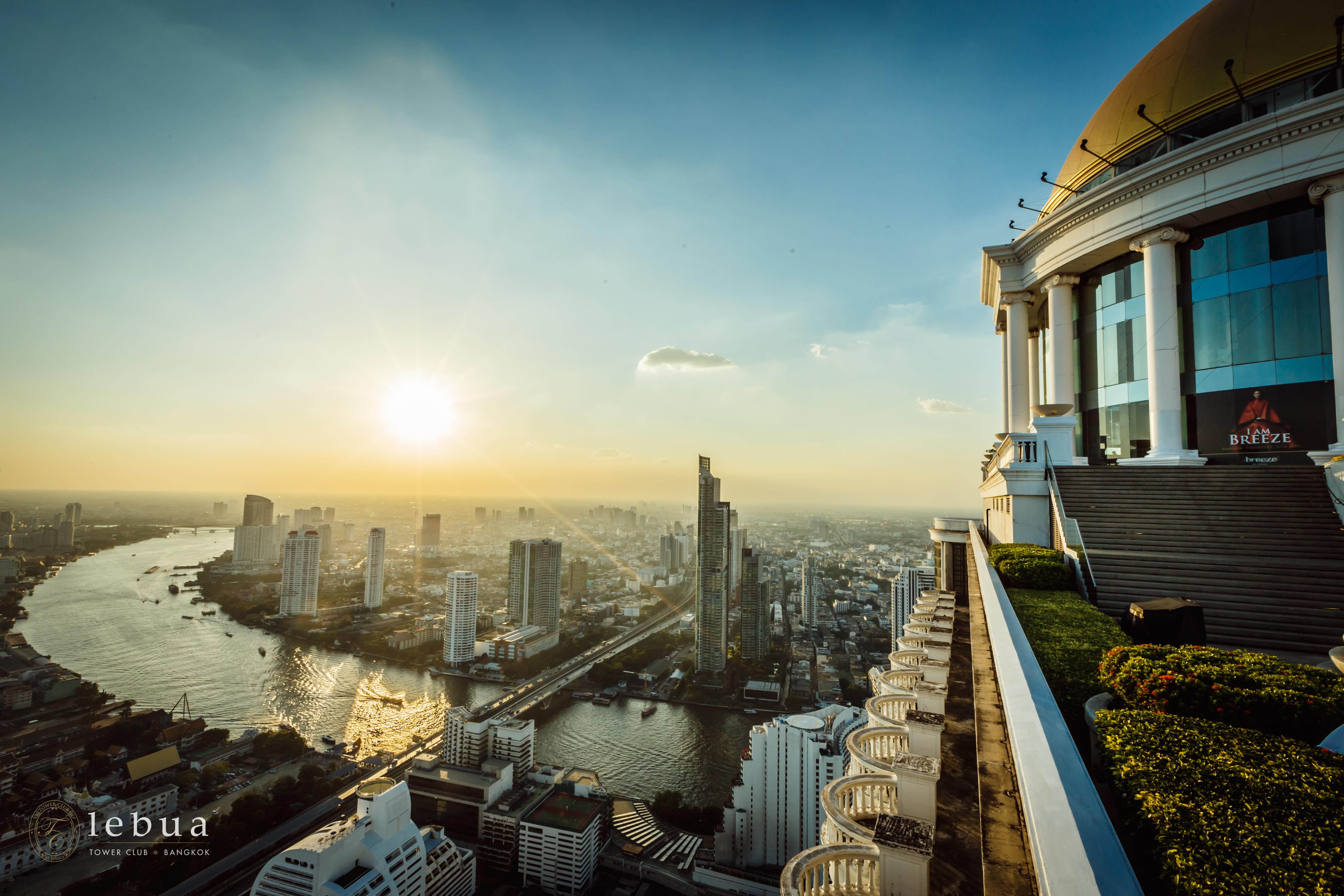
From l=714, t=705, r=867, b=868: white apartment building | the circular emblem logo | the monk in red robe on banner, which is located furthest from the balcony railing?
the circular emblem logo

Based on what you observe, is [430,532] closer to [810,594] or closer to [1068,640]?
[810,594]

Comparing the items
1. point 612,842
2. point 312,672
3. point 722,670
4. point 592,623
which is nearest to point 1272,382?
point 612,842

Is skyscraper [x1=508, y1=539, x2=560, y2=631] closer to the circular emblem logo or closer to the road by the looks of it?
the road

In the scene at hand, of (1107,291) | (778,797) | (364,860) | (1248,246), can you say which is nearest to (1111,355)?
(1107,291)

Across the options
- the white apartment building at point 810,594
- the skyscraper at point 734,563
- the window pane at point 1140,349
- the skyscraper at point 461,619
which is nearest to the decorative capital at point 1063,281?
the window pane at point 1140,349

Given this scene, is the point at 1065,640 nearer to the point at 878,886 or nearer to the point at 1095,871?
the point at 878,886

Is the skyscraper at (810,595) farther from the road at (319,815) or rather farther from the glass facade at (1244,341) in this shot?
the glass facade at (1244,341)

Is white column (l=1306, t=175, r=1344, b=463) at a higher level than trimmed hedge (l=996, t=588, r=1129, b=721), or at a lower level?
higher
